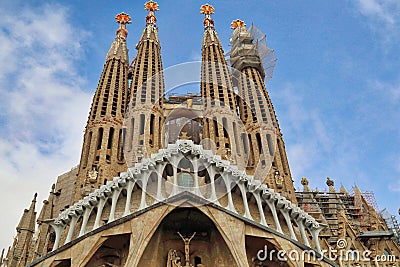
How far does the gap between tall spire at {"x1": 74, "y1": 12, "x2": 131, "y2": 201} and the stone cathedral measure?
9cm

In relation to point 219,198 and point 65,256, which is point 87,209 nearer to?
point 65,256

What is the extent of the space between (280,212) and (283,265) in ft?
9.74

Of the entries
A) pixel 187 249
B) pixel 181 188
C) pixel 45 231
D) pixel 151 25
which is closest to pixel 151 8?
pixel 151 25

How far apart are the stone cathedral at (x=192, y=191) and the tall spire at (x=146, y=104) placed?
98 millimetres

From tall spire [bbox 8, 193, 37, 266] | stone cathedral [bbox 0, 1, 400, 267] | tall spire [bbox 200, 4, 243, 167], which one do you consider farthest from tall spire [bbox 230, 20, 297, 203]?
tall spire [bbox 8, 193, 37, 266]

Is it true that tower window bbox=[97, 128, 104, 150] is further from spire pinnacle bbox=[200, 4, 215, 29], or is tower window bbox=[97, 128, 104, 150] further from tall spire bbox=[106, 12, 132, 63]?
spire pinnacle bbox=[200, 4, 215, 29]

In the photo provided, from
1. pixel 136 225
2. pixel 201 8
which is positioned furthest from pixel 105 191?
pixel 201 8

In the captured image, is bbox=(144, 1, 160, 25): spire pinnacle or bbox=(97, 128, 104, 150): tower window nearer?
bbox=(97, 128, 104, 150): tower window

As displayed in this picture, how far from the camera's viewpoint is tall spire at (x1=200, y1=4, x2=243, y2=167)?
29.5 meters

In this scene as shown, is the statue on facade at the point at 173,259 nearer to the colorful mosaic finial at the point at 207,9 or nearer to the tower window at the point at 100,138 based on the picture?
the tower window at the point at 100,138

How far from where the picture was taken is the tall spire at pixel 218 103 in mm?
29453

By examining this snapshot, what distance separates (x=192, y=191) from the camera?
20047mm

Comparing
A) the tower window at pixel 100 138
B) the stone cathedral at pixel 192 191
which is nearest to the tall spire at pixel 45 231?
the stone cathedral at pixel 192 191

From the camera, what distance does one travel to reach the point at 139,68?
35.1m
